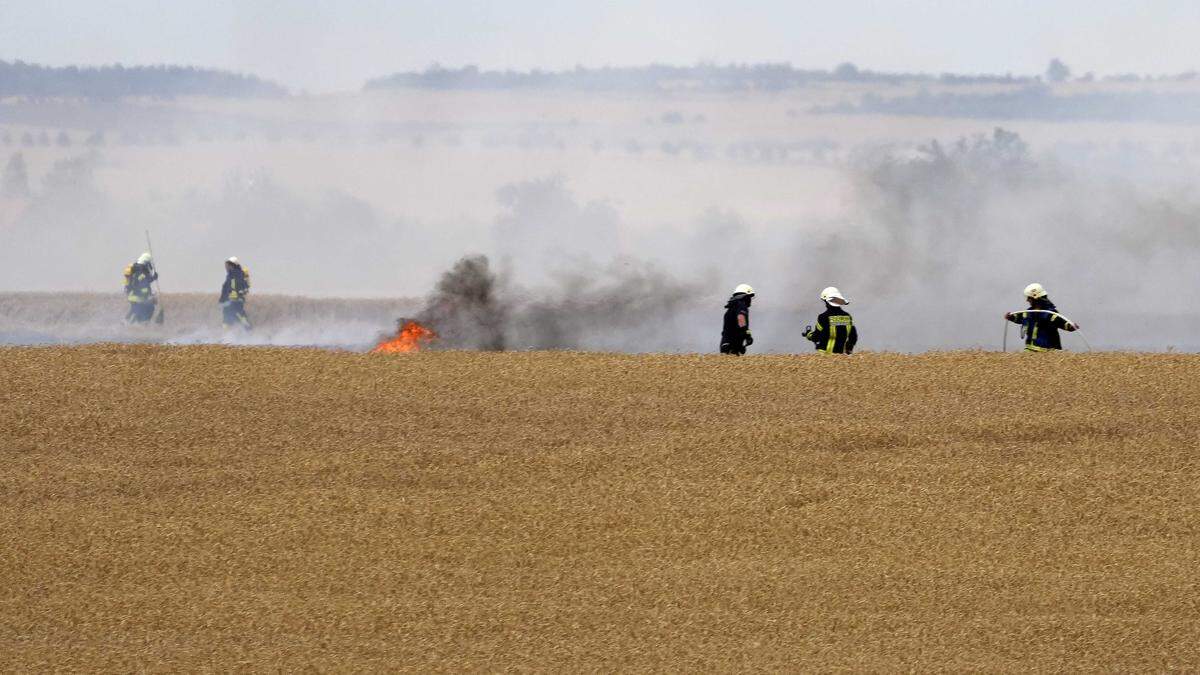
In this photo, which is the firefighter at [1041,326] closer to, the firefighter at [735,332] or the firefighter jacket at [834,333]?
the firefighter jacket at [834,333]

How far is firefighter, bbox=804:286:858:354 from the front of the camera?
17.5 meters

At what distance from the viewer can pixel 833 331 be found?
1744 centimetres

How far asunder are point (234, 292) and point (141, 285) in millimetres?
3467

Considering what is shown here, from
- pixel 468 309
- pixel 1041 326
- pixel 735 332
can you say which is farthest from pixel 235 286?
pixel 1041 326

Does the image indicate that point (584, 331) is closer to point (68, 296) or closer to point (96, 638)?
point (96, 638)

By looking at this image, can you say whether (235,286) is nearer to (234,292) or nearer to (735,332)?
(234,292)

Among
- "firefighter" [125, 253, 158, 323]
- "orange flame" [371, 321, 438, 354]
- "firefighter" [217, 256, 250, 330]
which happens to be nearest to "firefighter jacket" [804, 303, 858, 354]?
Answer: "orange flame" [371, 321, 438, 354]

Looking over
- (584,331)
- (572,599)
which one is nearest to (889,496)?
(572,599)

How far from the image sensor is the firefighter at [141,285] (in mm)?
32344

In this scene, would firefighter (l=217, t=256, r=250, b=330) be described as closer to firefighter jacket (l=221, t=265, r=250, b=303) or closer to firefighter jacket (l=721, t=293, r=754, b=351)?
firefighter jacket (l=221, t=265, r=250, b=303)

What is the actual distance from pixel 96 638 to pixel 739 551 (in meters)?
4.15

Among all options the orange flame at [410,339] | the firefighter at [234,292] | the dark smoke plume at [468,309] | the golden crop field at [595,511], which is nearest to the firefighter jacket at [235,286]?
the firefighter at [234,292]

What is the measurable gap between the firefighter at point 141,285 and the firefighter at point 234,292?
238 cm

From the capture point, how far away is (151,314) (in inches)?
1325
